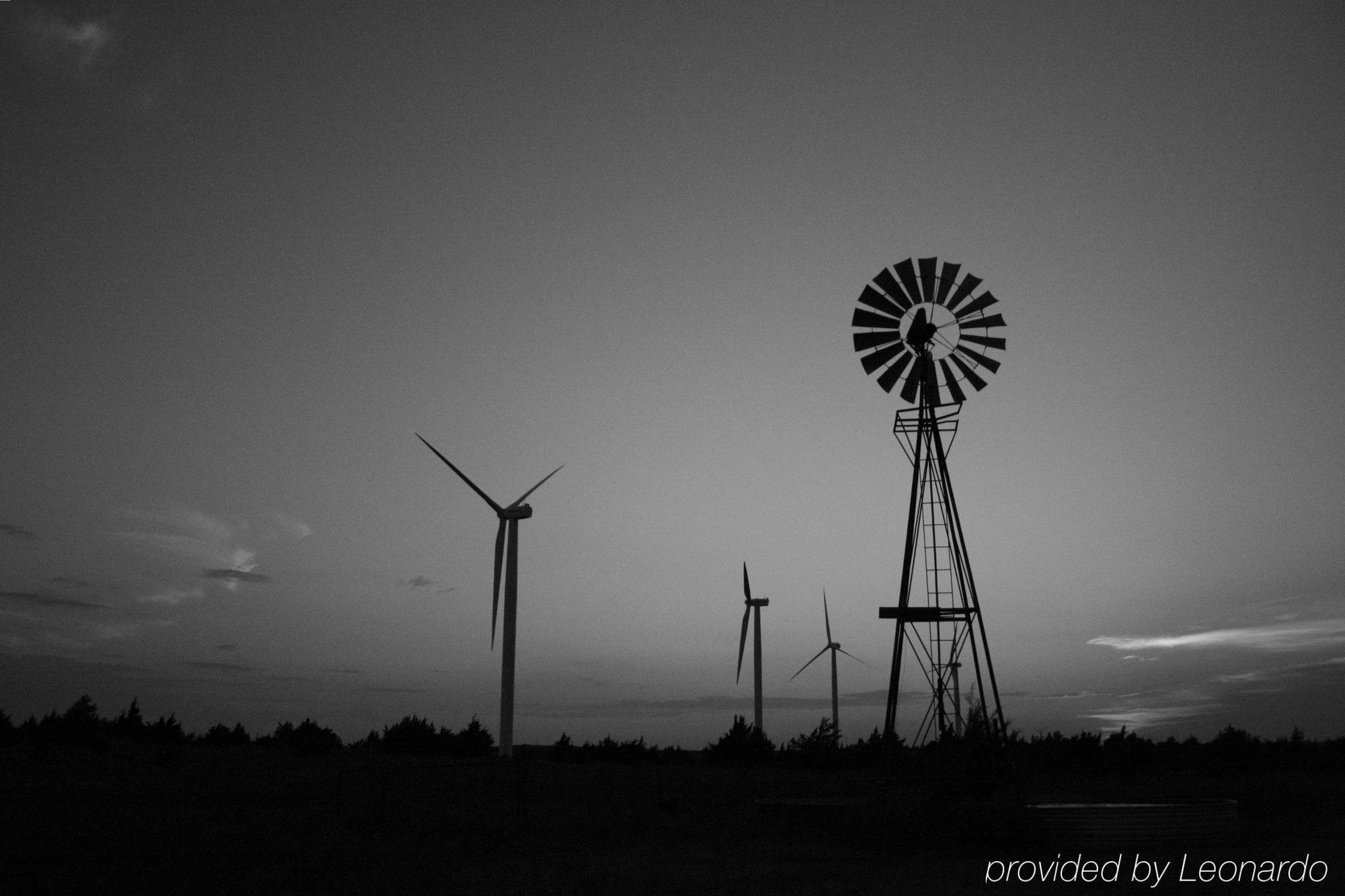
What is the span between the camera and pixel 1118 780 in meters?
41.2

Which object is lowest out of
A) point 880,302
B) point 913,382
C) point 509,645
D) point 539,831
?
point 539,831

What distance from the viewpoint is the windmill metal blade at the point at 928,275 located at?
25.7 metres

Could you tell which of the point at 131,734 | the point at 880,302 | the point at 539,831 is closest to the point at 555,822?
the point at 539,831

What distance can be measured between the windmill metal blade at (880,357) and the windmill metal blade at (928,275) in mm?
1566

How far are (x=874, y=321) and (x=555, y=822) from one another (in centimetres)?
1578

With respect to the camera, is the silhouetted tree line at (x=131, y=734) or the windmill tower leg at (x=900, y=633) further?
the silhouetted tree line at (x=131, y=734)

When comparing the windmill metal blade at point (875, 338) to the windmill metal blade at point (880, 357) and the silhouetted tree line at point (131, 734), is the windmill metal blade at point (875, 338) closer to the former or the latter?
the windmill metal blade at point (880, 357)

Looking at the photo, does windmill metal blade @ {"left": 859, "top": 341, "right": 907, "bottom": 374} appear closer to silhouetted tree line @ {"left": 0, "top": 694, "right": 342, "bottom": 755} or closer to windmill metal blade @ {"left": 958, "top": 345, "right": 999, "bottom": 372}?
windmill metal blade @ {"left": 958, "top": 345, "right": 999, "bottom": 372}

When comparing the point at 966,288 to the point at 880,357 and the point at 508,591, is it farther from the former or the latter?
the point at 508,591

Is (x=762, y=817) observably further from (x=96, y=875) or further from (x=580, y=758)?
(x=580, y=758)

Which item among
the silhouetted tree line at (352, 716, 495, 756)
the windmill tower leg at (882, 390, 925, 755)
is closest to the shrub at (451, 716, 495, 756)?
the silhouetted tree line at (352, 716, 495, 756)

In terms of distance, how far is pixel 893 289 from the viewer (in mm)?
26266

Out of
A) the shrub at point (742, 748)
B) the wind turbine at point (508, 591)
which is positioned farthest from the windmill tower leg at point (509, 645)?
the shrub at point (742, 748)

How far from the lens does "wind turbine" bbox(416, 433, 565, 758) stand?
37.2 metres
